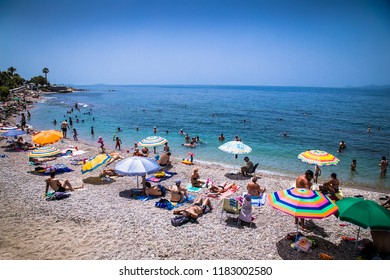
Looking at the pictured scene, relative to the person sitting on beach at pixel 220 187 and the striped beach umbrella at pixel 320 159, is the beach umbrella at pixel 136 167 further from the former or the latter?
the striped beach umbrella at pixel 320 159

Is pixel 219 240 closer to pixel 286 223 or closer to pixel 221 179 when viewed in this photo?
pixel 286 223

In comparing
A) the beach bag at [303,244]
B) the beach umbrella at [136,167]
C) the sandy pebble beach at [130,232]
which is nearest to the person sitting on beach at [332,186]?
the sandy pebble beach at [130,232]

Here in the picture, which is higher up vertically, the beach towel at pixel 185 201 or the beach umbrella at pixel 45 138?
the beach umbrella at pixel 45 138

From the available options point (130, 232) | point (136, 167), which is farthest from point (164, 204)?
point (130, 232)

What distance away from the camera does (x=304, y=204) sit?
20.0ft

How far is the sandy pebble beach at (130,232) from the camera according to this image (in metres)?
6.25

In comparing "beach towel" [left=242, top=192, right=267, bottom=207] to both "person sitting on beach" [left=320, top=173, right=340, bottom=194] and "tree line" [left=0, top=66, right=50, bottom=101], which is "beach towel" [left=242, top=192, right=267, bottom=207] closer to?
"person sitting on beach" [left=320, top=173, right=340, bottom=194]

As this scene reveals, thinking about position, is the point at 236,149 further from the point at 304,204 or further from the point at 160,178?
the point at 304,204

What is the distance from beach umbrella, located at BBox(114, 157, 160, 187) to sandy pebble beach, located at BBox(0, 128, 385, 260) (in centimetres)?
115

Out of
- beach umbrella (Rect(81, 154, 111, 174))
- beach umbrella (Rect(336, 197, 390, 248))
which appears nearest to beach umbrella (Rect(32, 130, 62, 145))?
beach umbrella (Rect(81, 154, 111, 174))

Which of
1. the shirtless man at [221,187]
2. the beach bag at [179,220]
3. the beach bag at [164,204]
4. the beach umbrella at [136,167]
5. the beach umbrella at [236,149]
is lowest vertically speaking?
the shirtless man at [221,187]

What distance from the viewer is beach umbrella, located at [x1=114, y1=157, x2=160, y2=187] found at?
9.76 metres
